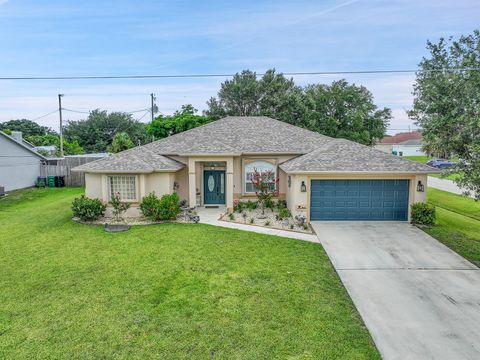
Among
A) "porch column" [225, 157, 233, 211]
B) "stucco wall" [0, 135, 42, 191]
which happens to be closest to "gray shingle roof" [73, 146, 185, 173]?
"porch column" [225, 157, 233, 211]

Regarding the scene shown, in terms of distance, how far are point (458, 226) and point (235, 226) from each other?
10050 mm

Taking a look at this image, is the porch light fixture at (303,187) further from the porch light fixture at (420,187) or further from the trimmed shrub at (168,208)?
the trimmed shrub at (168,208)

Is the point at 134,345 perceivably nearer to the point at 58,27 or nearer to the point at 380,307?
the point at 380,307

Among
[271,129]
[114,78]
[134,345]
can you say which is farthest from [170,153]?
[134,345]

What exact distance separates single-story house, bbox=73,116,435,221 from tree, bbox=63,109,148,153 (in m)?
41.3

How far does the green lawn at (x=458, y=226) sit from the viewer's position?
421 inches

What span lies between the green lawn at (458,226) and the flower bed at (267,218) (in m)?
5.17

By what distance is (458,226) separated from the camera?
13.7 metres

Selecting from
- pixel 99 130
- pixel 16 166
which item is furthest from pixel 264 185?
pixel 99 130

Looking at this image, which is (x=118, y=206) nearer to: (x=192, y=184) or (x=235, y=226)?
(x=192, y=184)

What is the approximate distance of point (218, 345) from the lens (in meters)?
5.49

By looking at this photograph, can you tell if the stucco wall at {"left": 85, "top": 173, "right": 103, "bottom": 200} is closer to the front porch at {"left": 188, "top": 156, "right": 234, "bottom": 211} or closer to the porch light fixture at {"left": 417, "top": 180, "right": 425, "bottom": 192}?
the front porch at {"left": 188, "top": 156, "right": 234, "bottom": 211}

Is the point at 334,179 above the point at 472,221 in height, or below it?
above

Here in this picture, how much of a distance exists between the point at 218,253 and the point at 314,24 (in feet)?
40.8
